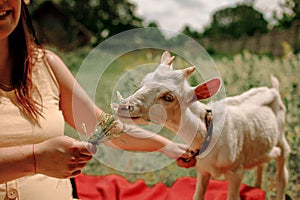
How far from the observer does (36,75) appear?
1369mm

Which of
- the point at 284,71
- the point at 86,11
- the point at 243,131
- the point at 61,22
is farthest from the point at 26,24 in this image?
the point at 61,22

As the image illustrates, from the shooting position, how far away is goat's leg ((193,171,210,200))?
136 cm

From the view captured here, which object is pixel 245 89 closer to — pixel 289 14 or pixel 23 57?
pixel 23 57

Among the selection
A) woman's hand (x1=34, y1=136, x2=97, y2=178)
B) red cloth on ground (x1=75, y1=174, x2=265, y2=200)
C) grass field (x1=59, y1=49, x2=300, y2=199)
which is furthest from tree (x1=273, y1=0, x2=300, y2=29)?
woman's hand (x1=34, y1=136, x2=97, y2=178)

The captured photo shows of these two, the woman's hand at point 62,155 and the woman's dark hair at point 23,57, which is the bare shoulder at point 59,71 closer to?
the woman's dark hair at point 23,57

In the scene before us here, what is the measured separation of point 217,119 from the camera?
3.99ft

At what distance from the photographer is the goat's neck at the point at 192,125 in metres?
1.11

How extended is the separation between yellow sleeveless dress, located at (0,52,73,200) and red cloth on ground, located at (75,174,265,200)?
604 mm

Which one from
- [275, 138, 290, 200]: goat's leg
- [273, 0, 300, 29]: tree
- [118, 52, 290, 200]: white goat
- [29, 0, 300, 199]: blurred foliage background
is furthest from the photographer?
[273, 0, 300, 29]: tree

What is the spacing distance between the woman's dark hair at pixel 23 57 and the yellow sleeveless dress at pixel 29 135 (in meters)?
0.04

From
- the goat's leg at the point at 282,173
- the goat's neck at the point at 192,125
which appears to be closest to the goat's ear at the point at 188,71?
the goat's neck at the point at 192,125

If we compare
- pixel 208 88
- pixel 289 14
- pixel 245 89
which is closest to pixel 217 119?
pixel 208 88

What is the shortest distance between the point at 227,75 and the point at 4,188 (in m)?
2.65

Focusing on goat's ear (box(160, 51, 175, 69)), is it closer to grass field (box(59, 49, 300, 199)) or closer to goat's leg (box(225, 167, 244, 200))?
grass field (box(59, 49, 300, 199))
